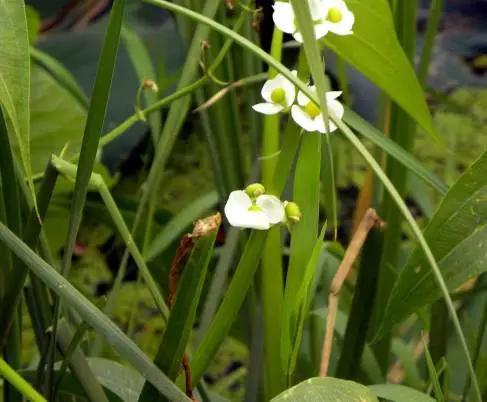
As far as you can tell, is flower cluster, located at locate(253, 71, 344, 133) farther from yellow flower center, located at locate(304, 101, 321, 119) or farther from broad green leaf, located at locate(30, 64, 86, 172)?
broad green leaf, located at locate(30, 64, 86, 172)

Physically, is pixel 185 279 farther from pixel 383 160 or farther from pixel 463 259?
pixel 383 160

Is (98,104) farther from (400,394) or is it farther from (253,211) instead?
(400,394)

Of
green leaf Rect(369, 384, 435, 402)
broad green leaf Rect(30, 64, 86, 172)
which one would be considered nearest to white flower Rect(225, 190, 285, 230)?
green leaf Rect(369, 384, 435, 402)

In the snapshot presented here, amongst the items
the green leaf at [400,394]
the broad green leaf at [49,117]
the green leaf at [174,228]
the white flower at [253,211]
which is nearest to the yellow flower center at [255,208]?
the white flower at [253,211]

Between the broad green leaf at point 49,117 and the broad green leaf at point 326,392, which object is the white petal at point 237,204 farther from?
the broad green leaf at point 49,117

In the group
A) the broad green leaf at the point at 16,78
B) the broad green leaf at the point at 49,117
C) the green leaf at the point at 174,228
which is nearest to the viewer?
the broad green leaf at the point at 16,78

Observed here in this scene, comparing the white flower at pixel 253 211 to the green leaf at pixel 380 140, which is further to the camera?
the green leaf at pixel 380 140

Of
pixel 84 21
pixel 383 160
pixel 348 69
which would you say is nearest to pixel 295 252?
pixel 383 160

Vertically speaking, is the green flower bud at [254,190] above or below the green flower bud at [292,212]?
above
